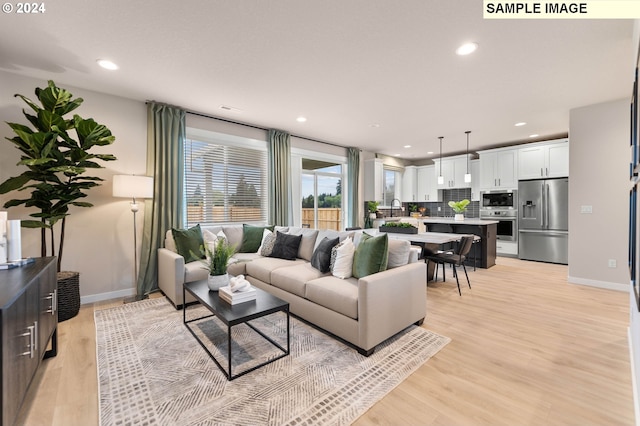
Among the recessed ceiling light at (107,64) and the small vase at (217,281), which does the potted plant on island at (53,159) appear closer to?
the recessed ceiling light at (107,64)

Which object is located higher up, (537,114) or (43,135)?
(537,114)

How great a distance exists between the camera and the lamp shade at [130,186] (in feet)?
11.1

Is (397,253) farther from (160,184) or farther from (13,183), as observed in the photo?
(13,183)

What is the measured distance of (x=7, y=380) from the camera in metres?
1.23

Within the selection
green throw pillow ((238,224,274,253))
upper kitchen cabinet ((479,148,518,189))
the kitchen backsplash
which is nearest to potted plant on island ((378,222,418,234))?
green throw pillow ((238,224,274,253))

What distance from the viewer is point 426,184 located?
8.36 meters

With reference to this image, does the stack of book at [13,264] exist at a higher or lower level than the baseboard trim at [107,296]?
higher

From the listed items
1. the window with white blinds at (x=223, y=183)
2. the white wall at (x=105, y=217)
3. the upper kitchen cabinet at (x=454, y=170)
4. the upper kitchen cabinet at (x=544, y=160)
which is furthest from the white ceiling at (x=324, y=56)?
the upper kitchen cabinet at (x=454, y=170)

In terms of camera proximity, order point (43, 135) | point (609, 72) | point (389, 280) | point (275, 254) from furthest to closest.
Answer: point (275, 254), point (609, 72), point (43, 135), point (389, 280)

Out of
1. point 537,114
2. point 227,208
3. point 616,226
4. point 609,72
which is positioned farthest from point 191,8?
point 616,226

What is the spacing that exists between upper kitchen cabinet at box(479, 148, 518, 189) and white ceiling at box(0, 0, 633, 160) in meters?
2.05

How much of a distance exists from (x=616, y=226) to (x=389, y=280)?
3940 mm

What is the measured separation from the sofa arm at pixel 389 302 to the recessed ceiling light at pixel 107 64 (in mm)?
3293

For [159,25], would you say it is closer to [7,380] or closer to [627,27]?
[7,380]
